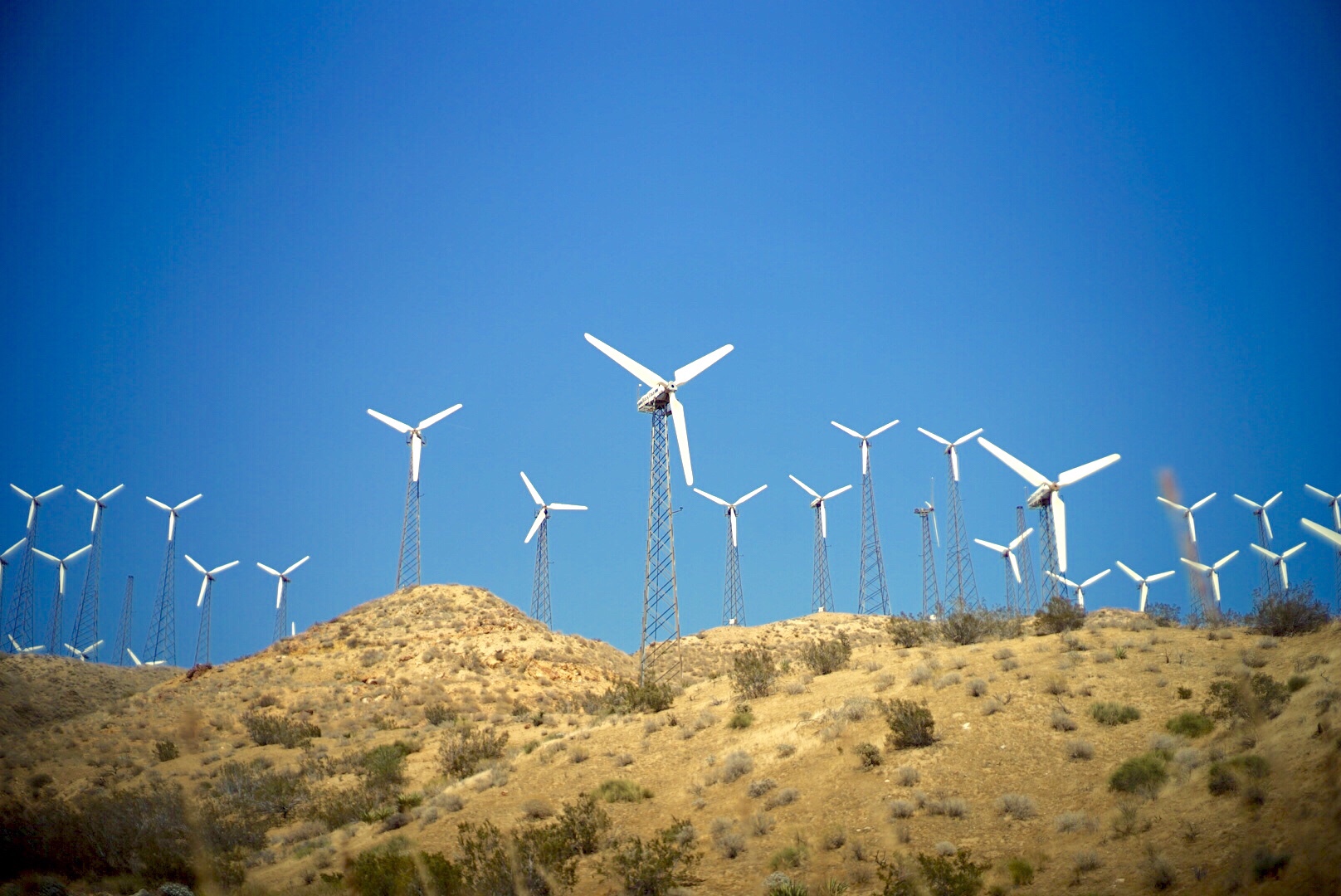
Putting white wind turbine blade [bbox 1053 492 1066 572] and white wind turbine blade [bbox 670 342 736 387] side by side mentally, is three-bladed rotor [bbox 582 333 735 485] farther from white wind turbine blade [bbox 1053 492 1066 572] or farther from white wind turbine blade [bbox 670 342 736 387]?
white wind turbine blade [bbox 1053 492 1066 572]

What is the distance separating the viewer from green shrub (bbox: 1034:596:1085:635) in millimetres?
35969

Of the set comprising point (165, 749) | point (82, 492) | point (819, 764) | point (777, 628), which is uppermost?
point (82, 492)

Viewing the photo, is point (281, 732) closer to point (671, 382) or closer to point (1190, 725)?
point (671, 382)

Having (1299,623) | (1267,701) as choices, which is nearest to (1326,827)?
(1267,701)

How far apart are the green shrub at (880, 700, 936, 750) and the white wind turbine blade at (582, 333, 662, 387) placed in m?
22.5

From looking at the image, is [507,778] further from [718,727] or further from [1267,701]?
[1267,701]

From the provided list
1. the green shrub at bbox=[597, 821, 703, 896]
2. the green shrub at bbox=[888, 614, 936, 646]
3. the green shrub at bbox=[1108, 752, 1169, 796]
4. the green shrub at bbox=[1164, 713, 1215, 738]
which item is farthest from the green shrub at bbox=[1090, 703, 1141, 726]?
the green shrub at bbox=[888, 614, 936, 646]

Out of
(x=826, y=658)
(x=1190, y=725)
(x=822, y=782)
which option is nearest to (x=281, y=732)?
(x=826, y=658)

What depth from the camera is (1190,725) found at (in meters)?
20.9

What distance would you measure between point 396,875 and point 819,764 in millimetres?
10778

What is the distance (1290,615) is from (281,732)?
Result: 142 feet

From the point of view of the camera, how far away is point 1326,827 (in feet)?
45.8

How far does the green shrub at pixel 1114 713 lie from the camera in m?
22.8

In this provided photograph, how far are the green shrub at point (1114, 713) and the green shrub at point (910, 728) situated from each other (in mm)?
4043
